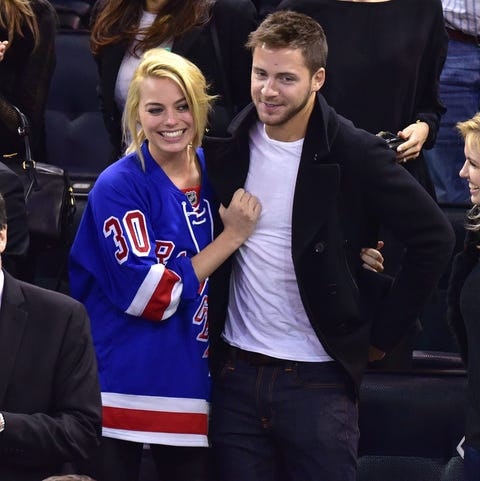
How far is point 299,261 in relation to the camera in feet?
11.2

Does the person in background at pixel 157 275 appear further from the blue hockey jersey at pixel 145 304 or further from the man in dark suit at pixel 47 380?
the man in dark suit at pixel 47 380

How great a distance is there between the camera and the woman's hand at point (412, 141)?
4.06 meters

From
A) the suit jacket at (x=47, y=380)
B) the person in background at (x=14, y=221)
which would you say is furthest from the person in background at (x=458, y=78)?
the suit jacket at (x=47, y=380)

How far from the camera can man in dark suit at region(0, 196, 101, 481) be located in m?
3.29

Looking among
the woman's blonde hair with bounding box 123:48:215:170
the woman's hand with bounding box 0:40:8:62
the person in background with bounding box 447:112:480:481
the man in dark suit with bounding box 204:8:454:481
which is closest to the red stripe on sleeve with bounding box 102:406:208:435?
the man in dark suit with bounding box 204:8:454:481

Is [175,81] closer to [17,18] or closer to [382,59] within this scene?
[382,59]

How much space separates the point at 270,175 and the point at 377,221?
0.32 metres

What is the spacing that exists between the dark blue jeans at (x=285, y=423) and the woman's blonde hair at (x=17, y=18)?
1.56 meters

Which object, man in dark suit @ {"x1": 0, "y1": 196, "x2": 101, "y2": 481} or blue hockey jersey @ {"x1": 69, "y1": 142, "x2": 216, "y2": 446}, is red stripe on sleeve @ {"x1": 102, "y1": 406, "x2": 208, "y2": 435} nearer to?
blue hockey jersey @ {"x1": 69, "y1": 142, "x2": 216, "y2": 446}

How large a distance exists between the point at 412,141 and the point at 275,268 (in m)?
0.84

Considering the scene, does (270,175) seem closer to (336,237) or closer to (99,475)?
(336,237)

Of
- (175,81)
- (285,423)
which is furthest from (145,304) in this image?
(175,81)

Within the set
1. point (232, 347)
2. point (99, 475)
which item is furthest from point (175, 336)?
point (99, 475)

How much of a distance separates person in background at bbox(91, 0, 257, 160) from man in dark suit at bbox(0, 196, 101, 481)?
1.09 m
